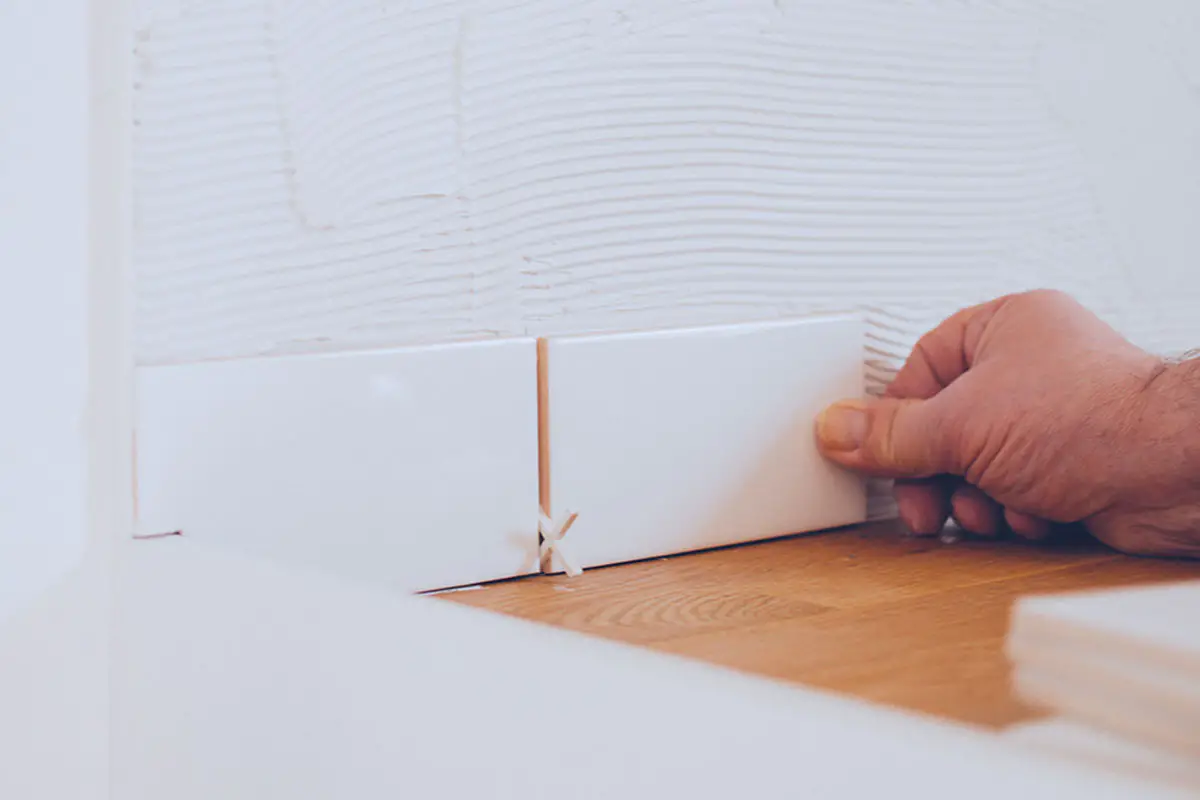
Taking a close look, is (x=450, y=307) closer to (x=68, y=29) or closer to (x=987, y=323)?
(x=68, y=29)

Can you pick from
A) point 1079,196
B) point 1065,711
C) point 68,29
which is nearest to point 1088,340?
point 1079,196

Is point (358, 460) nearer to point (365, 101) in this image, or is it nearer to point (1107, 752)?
point (365, 101)

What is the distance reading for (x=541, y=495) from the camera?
20.8 inches

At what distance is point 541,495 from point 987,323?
0.25 metres

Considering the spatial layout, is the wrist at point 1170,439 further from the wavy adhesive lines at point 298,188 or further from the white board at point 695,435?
the wavy adhesive lines at point 298,188

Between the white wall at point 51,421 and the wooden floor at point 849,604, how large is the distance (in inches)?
5.3

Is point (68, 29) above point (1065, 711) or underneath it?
above

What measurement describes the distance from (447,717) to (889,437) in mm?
421

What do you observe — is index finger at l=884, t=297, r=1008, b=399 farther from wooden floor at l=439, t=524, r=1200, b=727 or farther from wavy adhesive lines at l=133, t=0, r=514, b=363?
wavy adhesive lines at l=133, t=0, r=514, b=363

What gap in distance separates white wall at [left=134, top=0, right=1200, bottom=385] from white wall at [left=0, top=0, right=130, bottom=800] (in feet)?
0.09

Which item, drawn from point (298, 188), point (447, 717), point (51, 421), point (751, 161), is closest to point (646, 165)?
point (751, 161)

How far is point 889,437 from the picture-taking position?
0.61 m

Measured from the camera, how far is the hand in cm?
55

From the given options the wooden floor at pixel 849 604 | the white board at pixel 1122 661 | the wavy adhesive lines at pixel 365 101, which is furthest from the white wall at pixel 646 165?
the white board at pixel 1122 661
